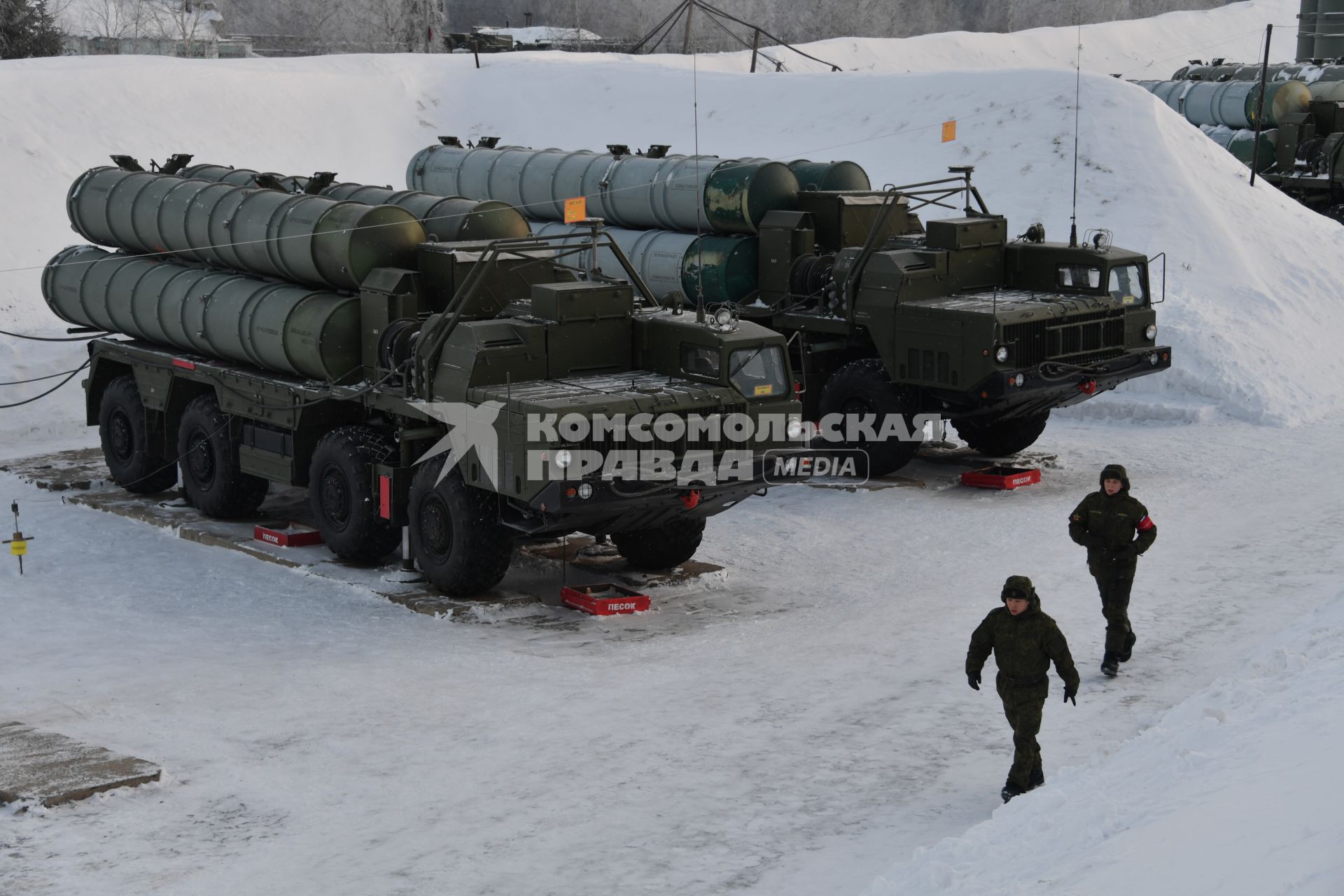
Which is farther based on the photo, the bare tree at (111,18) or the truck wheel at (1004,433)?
the bare tree at (111,18)

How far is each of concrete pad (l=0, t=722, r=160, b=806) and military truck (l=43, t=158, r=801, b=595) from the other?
3.71 m

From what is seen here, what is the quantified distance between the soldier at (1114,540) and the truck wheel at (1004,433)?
734 cm

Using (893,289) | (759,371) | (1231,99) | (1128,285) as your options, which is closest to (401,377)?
(759,371)

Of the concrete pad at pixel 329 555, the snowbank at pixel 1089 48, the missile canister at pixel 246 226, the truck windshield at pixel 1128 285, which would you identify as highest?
the snowbank at pixel 1089 48

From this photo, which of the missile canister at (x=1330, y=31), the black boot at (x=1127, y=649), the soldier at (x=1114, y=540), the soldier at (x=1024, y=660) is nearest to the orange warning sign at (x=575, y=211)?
the soldier at (x=1114, y=540)

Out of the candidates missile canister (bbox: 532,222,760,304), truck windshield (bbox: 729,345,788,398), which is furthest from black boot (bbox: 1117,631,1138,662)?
missile canister (bbox: 532,222,760,304)

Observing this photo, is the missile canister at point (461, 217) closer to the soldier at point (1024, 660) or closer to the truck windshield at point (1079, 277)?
the truck windshield at point (1079, 277)

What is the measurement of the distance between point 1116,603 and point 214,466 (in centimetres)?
924

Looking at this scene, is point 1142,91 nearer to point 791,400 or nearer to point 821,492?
point 821,492

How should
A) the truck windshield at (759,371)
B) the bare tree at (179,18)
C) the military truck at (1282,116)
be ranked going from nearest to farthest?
the truck windshield at (759,371), the military truck at (1282,116), the bare tree at (179,18)

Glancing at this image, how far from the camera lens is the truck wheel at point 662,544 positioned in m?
14.5

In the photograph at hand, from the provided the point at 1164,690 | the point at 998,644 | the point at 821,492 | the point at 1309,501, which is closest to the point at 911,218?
the point at 821,492

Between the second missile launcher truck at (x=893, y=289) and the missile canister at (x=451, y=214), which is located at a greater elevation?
the missile canister at (x=451, y=214)

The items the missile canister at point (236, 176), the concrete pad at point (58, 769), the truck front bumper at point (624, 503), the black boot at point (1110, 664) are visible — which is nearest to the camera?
the concrete pad at point (58, 769)
